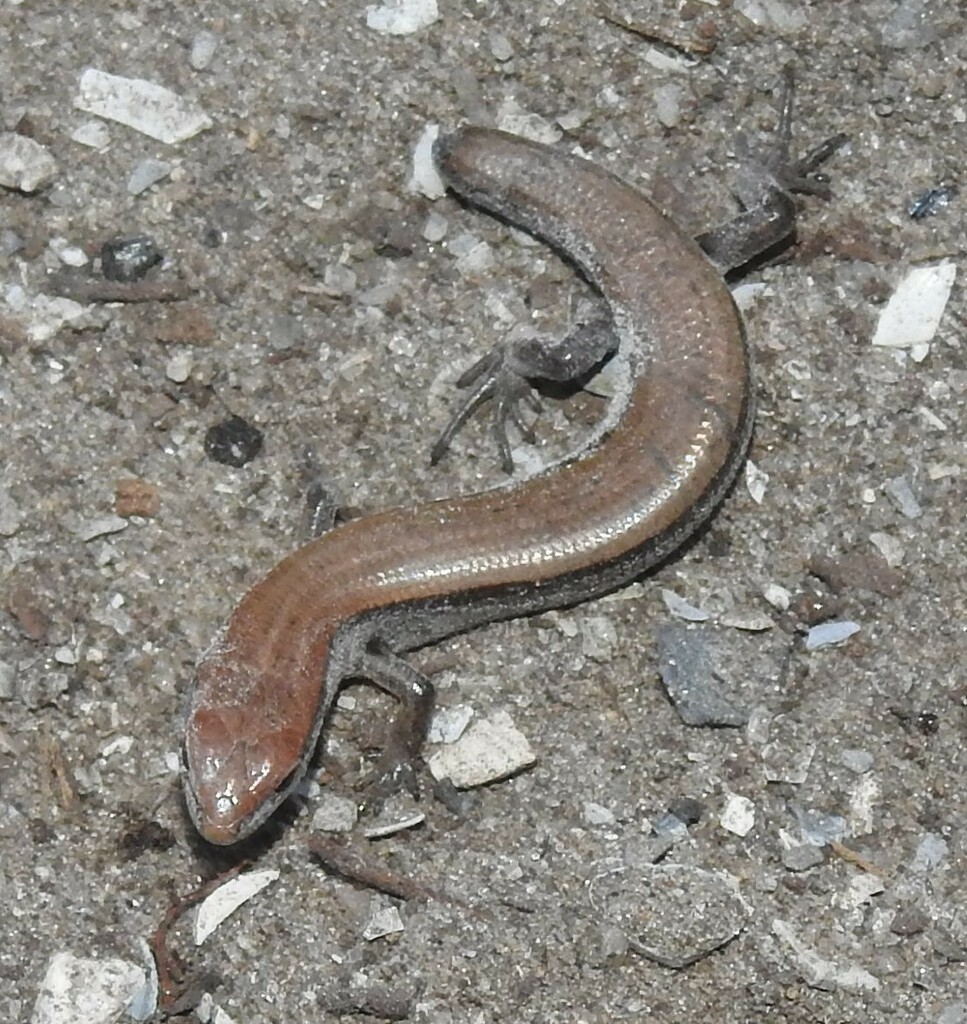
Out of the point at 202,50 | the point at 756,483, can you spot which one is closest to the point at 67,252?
the point at 202,50

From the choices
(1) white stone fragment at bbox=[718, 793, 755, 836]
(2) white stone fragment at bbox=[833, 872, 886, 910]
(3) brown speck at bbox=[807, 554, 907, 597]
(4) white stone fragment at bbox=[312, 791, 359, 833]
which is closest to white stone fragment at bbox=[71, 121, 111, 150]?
(4) white stone fragment at bbox=[312, 791, 359, 833]

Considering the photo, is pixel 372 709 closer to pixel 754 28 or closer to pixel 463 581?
pixel 463 581

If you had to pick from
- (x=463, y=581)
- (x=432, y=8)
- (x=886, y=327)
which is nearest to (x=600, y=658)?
(x=463, y=581)

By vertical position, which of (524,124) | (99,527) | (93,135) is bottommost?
Answer: (99,527)

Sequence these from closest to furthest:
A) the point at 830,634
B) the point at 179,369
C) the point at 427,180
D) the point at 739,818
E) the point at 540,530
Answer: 1. the point at 540,530
2. the point at 739,818
3. the point at 830,634
4. the point at 179,369
5. the point at 427,180

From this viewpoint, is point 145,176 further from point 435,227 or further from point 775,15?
point 775,15

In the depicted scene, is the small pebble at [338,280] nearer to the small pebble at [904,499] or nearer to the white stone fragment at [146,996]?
the small pebble at [904,499]

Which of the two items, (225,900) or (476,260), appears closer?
(225,900)

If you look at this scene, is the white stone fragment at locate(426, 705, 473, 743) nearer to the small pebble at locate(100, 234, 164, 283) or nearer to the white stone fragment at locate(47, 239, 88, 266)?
the small pebble at locate(100, 234, 164, 283)

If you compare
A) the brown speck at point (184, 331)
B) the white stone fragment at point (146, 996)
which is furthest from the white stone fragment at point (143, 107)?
the white stone fragment at point (146, 996)
